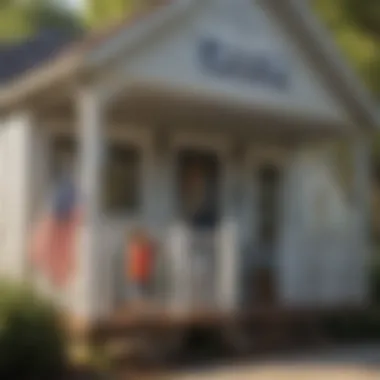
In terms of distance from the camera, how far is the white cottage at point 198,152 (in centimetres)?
1245

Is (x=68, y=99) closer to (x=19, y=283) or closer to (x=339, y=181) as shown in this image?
(x=19, y=283)

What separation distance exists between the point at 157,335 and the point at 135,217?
3275mm

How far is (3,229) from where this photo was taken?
14.8 meters

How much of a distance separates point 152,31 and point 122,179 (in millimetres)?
3294

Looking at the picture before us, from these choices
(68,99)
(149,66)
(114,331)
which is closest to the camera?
(114,331)

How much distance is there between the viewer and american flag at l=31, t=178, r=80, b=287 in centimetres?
1289

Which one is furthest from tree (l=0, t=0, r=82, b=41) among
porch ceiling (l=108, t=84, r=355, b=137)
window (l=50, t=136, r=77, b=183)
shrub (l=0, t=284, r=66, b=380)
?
shrub (l=0, t=284, r=66, b=380)

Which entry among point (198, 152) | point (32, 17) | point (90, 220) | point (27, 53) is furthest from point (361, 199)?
point (32, 17)

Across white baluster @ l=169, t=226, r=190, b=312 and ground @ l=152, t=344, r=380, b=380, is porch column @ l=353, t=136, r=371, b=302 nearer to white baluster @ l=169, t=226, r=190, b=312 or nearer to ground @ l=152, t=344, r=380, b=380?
ground @ l=152, t=344, r=380, b=380

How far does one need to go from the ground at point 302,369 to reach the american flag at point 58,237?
8.69 feet

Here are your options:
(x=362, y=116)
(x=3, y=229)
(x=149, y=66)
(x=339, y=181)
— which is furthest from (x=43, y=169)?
(x=339, y=181)

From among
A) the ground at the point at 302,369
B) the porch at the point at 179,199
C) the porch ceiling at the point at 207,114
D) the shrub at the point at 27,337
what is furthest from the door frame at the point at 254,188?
the shrub at the point at 27,337

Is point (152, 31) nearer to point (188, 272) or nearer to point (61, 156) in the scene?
point (61, 156)

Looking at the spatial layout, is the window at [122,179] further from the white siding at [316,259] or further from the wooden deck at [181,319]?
the wooden deck at [181,319]
